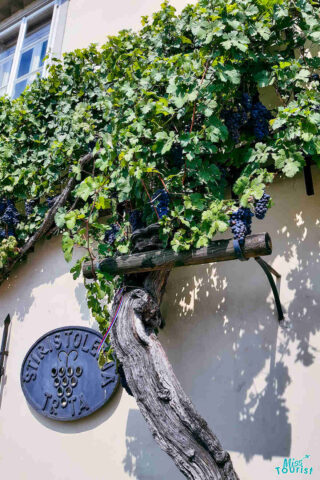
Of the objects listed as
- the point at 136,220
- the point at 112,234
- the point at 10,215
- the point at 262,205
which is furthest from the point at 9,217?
the point at 262,205

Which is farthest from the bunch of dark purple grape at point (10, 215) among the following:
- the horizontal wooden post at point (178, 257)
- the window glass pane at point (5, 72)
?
the window glass pane at point (5, 72)

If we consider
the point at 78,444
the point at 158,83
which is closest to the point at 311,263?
the point at 158,83

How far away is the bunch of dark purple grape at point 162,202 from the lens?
8.38 feet

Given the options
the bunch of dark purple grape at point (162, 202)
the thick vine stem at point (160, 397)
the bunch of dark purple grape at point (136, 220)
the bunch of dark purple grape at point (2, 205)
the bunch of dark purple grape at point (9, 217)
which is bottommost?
the thick vine stem at point (160, 397)

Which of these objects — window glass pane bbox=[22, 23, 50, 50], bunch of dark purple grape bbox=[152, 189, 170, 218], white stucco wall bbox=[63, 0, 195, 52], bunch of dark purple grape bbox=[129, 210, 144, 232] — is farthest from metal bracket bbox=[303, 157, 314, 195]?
window glass pane bbox=[22, 23, 50, 50]

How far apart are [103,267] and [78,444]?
133 cm

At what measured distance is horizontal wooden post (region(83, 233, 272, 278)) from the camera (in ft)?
7.37

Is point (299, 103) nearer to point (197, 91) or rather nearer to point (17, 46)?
point (197, 91)

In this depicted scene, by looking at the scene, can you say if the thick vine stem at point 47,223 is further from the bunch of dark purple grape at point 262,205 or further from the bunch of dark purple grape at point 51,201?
the bunch of dark purple grape at point 262,205

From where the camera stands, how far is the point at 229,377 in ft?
9.04

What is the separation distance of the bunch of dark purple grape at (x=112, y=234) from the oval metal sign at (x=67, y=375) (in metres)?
0.73

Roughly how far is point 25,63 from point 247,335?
12.7 ft

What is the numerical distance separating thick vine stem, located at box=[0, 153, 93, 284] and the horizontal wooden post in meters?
1.08

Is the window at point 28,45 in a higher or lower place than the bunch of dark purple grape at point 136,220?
higher
